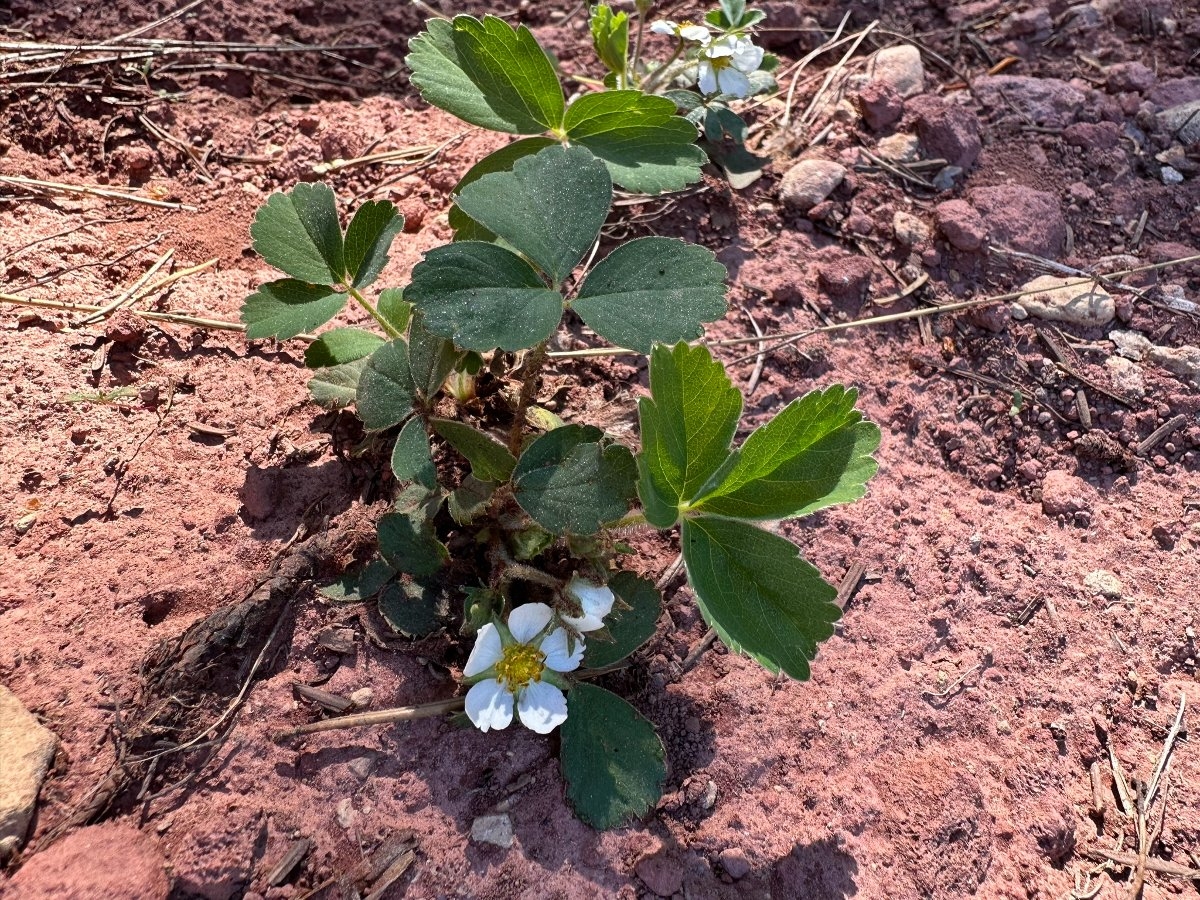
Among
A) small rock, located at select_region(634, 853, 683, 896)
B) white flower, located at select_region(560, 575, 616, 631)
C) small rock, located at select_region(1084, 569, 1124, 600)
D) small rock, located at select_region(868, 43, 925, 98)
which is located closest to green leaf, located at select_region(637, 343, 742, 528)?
white flower, located at select_region(560, 575, 616, 631)

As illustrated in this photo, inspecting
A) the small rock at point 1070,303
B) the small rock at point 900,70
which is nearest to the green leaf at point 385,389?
the small rock at point 1070,303

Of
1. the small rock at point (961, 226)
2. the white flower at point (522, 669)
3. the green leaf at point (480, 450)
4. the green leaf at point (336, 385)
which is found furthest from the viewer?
the small rock at point (961, 226)

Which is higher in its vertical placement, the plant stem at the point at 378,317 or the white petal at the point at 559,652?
the plant stem at the point at 378,317

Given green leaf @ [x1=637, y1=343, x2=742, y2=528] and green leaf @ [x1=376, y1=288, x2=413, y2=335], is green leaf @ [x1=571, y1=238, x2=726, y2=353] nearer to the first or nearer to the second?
green leaf @ [x1=637, y1=343, x2=742, y2=528]

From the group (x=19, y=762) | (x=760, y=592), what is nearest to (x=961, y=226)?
(x=760, y=592)

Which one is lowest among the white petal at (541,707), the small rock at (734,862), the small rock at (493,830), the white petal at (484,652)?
the small rock at (734,862)

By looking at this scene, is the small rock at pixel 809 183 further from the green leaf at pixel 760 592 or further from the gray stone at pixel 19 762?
the gray stone at pixel 19 762
